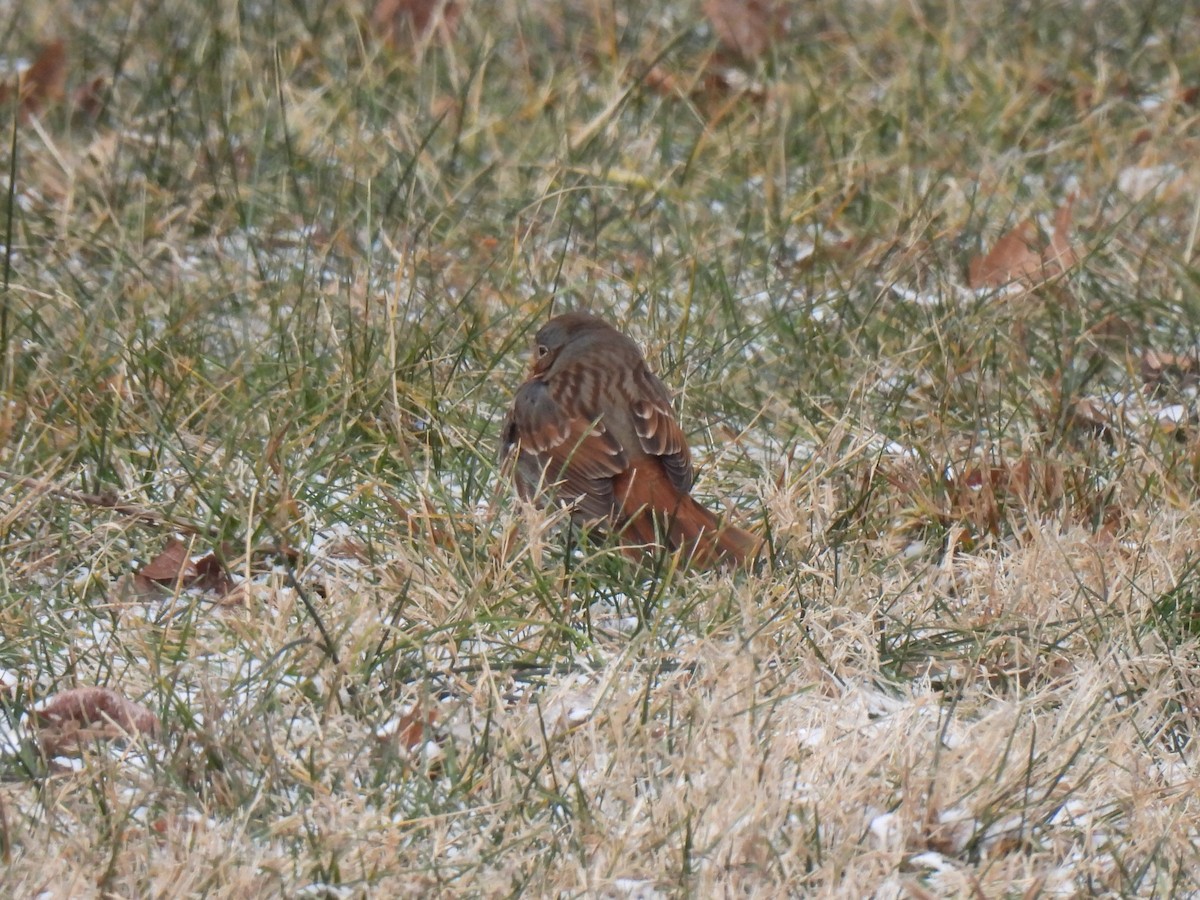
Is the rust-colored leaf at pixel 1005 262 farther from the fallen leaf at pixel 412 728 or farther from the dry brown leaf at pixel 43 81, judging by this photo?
the dry brown leaf at pixel 43 81

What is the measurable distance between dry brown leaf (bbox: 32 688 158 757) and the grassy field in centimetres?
2

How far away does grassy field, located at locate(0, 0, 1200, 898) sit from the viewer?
3.19m

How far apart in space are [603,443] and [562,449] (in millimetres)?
106

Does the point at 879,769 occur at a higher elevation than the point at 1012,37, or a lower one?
lower

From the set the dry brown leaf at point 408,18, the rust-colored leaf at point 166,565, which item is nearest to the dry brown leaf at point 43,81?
the dry brown leaf at point 408,18

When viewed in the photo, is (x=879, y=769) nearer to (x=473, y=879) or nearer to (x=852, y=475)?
(x=473, y=879)

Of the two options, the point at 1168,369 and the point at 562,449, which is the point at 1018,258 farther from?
the point at 562,449

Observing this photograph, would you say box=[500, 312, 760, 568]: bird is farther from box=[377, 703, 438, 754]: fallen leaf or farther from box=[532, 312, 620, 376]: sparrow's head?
box=[377, 703, 438, 754]: fallen leaf

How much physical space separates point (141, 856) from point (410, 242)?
3.09 m

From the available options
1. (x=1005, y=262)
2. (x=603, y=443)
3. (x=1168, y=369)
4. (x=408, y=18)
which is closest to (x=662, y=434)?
(x=603, y=443)

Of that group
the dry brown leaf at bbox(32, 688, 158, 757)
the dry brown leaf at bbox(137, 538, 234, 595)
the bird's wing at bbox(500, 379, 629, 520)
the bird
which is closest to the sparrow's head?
the bird

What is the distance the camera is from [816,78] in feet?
23.1

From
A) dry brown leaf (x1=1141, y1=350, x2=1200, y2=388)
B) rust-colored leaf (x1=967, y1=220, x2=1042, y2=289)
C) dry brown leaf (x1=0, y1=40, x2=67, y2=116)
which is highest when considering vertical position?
dry brown leaf (x1=0, y1=40, x2=67, y2=116)

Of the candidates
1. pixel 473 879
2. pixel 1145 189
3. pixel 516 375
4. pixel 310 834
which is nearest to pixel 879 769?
pixel 473 879
